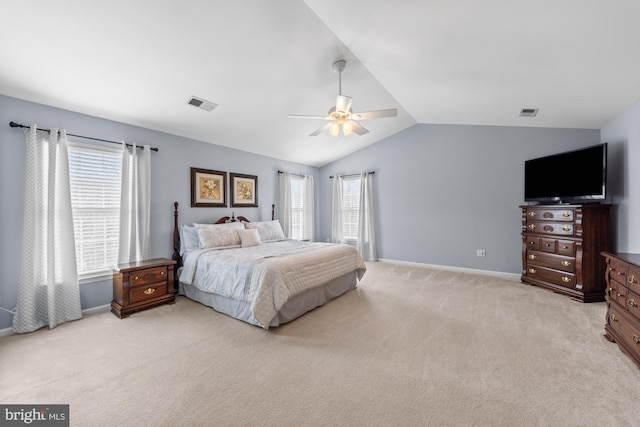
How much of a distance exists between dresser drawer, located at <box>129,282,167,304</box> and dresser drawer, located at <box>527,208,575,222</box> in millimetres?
5426

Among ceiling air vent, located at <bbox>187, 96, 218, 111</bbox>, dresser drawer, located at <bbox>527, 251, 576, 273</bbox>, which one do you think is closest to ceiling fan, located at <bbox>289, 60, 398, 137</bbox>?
ceiling air vent, located at <bbox>187, 96, 218, 111</bbox>

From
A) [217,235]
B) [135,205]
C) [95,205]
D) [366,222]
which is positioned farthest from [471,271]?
[95,205]

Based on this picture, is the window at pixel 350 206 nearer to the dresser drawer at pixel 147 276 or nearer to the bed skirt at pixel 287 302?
the bed skirt at pixel 287 302

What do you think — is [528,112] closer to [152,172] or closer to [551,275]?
[551,275]

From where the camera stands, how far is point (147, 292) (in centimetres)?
329

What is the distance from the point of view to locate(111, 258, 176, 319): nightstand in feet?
10.1

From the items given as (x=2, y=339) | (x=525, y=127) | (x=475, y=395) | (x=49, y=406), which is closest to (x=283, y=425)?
(x=475, y=395)

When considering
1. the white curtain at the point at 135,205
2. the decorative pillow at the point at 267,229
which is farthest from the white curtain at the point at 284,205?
the white curtain at the point at 135,205

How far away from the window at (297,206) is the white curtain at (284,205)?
9.4 inches

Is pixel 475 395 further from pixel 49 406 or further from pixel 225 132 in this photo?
pixel 225 132

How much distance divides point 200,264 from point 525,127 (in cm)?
555

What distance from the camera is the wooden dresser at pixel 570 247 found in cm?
346

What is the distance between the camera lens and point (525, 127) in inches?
175

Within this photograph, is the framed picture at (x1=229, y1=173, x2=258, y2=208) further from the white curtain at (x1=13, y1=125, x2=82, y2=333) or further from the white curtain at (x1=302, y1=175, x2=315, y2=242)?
the white curtain at (x1=13, y1=125, x2=82, y2=333)
